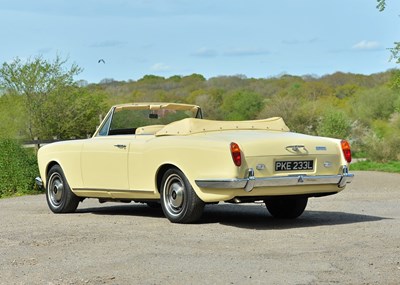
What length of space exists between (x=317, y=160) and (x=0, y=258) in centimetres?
406

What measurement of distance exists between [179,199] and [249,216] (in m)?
1.64

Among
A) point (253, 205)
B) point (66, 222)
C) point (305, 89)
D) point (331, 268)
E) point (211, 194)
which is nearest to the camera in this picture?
point (331, 268)

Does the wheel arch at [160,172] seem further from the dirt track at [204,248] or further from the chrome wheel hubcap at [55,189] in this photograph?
the chrome wheel hubcap at [55,189]

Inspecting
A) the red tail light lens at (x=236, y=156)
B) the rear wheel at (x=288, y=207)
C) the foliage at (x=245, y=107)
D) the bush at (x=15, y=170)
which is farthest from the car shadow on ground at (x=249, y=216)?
the foliage at (x=245, y=107)

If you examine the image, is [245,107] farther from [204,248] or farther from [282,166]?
[204,248]

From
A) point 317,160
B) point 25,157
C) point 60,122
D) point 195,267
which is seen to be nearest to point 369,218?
point 317,160

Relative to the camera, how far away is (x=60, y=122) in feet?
190

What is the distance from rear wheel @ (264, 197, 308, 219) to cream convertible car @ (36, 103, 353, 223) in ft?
0.04

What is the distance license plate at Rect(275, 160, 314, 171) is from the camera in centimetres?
1135

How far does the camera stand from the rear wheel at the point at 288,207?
12.7 m

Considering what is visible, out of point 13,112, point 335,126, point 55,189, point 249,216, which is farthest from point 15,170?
point 13,112

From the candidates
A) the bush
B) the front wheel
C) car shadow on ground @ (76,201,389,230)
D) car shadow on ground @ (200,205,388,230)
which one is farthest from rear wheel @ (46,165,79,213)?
the bush

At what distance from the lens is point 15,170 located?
23.5 m

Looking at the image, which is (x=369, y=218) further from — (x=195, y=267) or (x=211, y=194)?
(x=195, y=267)
